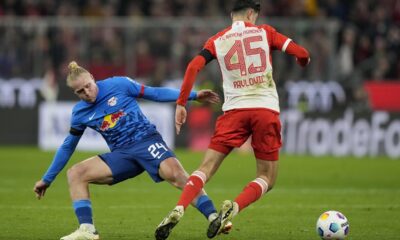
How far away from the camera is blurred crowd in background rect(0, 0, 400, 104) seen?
24062 mm

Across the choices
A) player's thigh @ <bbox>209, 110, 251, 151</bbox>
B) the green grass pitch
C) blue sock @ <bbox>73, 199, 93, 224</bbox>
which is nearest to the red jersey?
player's thigh @ <bbox>209, 110, 251, 151</bbox>

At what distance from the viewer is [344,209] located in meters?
12.4

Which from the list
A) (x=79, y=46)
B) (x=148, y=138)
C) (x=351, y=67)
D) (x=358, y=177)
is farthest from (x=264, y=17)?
(x=148, y=138)

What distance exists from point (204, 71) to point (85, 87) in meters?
14.4

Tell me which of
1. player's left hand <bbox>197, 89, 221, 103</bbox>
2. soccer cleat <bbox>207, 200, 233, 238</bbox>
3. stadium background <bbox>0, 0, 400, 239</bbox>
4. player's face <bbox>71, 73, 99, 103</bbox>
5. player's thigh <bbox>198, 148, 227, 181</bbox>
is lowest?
stadium background <bbox>0, 0, 400, 239</bbox>

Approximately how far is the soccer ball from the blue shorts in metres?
1.63

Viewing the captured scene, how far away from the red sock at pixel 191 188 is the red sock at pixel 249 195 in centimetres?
38

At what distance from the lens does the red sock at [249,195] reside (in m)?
8.95

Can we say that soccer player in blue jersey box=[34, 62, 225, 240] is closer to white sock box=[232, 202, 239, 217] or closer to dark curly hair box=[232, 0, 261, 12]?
white sock box=[232, 202, 239, 217]

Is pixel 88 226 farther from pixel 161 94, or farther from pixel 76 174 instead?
pixel 161 94

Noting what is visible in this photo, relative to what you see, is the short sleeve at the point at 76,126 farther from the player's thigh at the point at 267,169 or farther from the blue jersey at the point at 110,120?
the player's thigh at the point at 267,169

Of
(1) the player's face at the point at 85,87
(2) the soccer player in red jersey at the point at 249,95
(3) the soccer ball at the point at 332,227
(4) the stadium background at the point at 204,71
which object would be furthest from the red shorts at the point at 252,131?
(4) the stadium background at the point at 204,71

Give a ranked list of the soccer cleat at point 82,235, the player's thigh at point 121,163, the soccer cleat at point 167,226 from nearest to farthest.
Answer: the soccer cleat at point 167,226
the soccer cleat at point 82,235
the player's thigh at point 121,163

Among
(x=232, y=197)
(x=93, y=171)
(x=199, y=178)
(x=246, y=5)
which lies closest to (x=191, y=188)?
(x=199, y=178)
